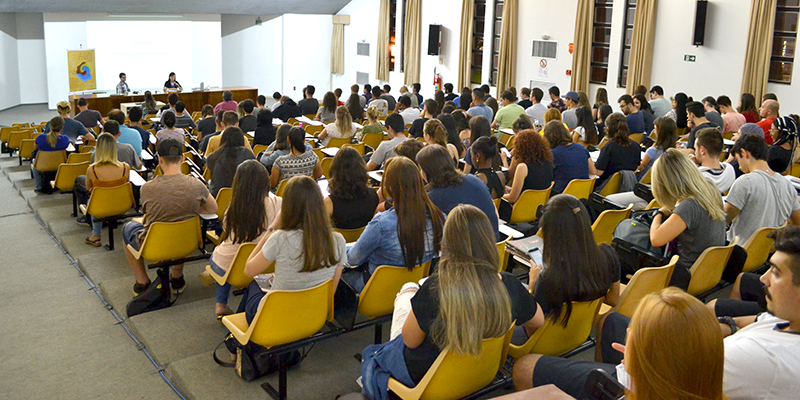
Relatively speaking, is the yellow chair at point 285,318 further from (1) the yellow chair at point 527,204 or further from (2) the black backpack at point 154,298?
(1) the yellow chair at point 527,204

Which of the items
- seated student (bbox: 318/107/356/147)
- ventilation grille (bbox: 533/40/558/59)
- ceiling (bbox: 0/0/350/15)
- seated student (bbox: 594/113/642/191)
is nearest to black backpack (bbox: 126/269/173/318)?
seated student (bbox: 594/113/642/191)

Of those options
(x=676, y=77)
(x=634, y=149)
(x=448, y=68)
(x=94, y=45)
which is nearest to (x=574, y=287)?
(x=634, y=149)

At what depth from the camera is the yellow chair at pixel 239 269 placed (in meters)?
3.75

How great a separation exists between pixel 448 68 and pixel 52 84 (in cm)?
Answer: 1016

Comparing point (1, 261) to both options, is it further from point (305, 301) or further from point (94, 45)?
point (94, 45)

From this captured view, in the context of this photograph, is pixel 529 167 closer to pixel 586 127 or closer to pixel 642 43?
pixel 586 127

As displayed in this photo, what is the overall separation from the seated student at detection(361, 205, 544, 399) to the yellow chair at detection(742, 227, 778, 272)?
6.82 ft

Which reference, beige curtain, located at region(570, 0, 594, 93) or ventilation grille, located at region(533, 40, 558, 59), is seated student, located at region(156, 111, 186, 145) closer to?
beige curtain, located at region(570, 0, 594, 93)

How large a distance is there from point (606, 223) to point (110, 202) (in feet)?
13.1

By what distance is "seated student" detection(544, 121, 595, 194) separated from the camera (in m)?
5.61

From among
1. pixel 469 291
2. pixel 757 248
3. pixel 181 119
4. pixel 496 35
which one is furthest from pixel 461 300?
pixel 496 35

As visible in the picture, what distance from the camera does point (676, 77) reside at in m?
11.2

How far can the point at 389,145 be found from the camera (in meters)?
6.22

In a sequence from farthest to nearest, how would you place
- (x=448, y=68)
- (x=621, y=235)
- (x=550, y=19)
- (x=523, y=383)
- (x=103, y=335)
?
1. (x=448, y=68)
2. (x=550, y=19)
3. (x=103, y=335)
4. (x=621, y=235)
5. (x=523, y=383)
